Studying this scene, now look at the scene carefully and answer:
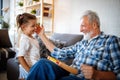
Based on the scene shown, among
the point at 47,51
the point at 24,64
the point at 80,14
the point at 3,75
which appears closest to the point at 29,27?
the point at 24,64

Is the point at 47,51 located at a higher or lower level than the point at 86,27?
lower

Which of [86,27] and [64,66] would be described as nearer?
[64,66]

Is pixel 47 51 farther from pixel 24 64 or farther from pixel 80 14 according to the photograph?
pixel 80 14

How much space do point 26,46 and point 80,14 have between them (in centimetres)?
130

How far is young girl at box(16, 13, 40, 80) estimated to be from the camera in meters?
1.65

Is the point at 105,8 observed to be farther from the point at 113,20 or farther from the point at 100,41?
the point at 100,41

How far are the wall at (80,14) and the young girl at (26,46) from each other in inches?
38.8

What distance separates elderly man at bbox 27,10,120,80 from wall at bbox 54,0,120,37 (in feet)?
1.93

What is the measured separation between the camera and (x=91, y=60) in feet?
4.87

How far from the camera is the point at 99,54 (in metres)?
1.47

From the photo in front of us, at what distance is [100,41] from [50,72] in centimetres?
53

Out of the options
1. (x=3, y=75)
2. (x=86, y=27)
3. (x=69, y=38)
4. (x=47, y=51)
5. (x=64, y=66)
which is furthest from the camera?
(x=3, y=75)

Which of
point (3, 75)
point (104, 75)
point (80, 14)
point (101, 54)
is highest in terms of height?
point (80, 14)

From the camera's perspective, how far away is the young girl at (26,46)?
1.65 meters
